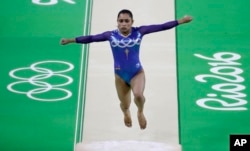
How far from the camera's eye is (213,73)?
7.25m

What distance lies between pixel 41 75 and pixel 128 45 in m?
1.62

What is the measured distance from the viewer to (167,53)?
292 inches

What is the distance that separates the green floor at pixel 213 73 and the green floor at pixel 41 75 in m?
1.29

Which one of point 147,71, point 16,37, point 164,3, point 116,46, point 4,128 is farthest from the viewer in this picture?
point 164,3

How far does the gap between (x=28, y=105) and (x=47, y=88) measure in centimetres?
36

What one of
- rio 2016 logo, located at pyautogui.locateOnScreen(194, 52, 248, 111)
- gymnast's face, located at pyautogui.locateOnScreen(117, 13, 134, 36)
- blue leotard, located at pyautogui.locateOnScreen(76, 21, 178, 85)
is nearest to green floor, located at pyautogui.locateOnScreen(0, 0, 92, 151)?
blue leotard, located at pyautogui.locateOnScreen(76, 21, 178, 85)

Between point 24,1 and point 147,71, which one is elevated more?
point 24,1

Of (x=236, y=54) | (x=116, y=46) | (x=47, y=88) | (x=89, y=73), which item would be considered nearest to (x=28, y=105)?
(x=47, y=88)

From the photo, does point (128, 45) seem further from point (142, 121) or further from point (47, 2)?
point (47, 2)

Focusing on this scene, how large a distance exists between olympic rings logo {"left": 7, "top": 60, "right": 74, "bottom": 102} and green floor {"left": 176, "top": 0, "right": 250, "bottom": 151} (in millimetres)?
1459

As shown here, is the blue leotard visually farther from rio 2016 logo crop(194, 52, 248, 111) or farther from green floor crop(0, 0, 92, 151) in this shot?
rio 2016 logo crop(194, 52, 248, 111)

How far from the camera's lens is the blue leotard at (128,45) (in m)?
6.10

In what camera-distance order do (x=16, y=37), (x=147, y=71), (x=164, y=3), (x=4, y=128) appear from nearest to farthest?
(x=4, y=128), (x=147, y=71), (x=16, y=37), (x=164, y=3)

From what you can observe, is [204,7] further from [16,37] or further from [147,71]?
[16,37]
